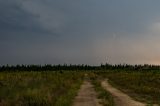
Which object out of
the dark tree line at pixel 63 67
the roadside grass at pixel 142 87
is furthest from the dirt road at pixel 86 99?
the dark tree line at pixel 63 67

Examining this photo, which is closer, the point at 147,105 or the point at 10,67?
the point at 147,105

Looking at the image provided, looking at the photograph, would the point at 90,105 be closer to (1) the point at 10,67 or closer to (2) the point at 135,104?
(2) the point at 135,104

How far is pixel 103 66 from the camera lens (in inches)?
7146

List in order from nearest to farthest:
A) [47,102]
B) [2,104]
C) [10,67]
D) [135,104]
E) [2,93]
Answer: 1. [2,104]
2. [47,102]
3. [2,93]
4. [135,104]
5. [10,67]

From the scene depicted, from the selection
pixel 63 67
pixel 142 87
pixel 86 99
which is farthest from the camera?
pixel 63 67

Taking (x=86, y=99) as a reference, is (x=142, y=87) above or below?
above

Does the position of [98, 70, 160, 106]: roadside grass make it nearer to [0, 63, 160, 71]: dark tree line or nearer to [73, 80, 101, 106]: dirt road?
[73, 80, 101, 106]: dirt road

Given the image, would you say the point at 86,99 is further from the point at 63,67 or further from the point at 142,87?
the point at 63,67

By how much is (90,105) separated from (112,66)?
157 m

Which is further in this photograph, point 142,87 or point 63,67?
point 63,67

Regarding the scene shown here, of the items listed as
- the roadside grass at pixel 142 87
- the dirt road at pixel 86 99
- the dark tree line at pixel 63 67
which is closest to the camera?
the dirt road at pixel 86 99

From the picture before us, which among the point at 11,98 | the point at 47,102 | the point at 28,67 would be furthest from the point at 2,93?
the point at 28,67

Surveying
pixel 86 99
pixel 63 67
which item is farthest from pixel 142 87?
pixel 63 67

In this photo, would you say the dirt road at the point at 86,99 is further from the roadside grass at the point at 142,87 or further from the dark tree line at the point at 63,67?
the dark tree line at the point at 63,67
